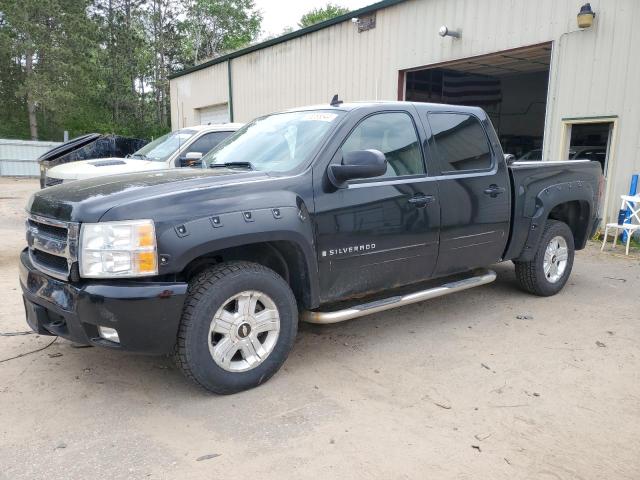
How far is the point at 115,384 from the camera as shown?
350 centimetres

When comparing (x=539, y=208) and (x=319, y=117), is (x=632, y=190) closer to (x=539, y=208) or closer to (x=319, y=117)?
(x=539, y=208)

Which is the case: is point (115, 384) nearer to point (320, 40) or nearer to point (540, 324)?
point (540, 324)

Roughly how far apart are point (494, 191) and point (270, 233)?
2.36m

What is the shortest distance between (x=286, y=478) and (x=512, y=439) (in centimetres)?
125

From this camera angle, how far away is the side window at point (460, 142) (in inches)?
175

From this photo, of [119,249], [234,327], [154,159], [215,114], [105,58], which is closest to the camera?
[119,249]

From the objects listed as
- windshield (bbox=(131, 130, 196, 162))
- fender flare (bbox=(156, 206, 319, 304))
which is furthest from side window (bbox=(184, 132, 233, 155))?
fender flare (bbox=(156, 206, 319, 304))

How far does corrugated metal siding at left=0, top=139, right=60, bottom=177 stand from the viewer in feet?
79.5

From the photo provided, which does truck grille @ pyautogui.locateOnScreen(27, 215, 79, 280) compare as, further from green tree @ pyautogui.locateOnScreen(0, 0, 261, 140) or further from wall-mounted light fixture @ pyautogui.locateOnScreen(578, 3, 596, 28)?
green tree @ pyautogui.locateOnScreen(0, 0, 261, 140)

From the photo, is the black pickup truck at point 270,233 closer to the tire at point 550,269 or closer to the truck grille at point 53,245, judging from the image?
the truck grille at point 53,245

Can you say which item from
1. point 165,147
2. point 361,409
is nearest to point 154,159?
point 165,147

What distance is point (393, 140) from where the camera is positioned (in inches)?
164

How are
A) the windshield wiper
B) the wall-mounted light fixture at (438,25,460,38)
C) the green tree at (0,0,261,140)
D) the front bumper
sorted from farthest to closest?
the green tree at (0,0,261,140)
the wall-mounted light fixture at (438,25,460,38)
the windshield wiper
the front bumper

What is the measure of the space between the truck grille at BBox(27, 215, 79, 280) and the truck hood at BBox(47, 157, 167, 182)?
4.02m
